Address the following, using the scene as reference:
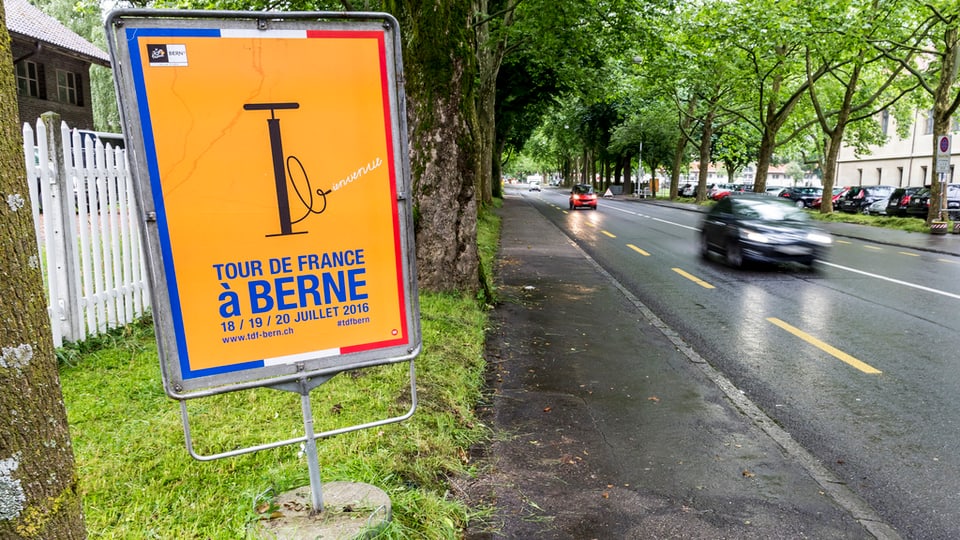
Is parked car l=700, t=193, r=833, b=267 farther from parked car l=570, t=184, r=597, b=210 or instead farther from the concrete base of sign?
parked car l=570, t=184, r=597, b=210

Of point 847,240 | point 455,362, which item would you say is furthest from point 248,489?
point 847,240

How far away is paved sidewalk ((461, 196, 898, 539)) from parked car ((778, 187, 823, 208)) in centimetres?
4027

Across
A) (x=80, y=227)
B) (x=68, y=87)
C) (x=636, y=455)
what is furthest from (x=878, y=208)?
(x=68, y=87)

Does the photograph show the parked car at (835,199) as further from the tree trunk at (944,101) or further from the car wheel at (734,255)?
the car wheel at (734,255)

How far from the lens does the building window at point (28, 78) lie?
80.9 ft

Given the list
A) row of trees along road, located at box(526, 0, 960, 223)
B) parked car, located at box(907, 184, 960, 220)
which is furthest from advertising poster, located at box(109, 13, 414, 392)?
parked car, located at box(907, 184, 960, 220)

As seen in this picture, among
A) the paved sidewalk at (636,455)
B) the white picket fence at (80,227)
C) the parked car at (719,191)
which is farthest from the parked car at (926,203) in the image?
the white picket fence at (80,227)

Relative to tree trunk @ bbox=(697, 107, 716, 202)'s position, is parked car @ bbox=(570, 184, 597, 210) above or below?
below

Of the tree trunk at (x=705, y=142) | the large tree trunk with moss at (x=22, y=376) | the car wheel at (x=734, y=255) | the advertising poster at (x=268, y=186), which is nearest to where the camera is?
the large tree trunk with moss at (x=22, y=376)

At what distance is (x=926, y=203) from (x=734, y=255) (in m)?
19.9

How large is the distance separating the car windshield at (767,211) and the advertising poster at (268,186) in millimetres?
12016

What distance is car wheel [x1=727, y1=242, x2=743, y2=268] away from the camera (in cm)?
1340

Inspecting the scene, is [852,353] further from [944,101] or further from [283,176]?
[944,101]

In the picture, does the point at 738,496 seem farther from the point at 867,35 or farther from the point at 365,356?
the point at 867,35
